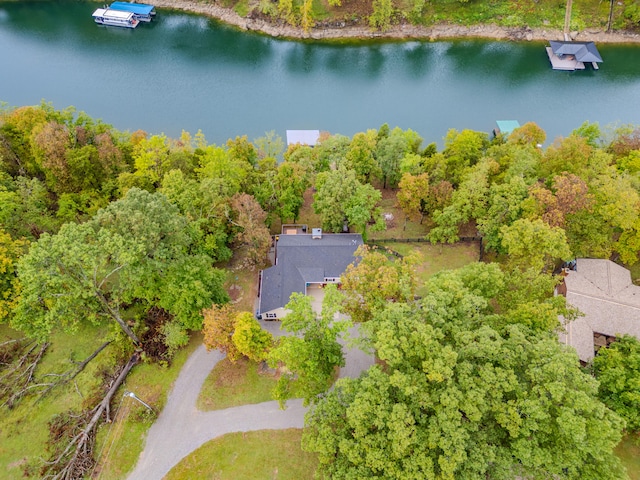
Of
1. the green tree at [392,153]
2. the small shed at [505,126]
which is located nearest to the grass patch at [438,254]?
the green tree at [392,153]

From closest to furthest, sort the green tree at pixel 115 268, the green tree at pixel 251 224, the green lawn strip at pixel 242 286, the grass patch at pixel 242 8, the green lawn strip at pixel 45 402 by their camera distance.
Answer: the green tree at pixel 115 268 → the green lawn strip at pixel 45 402 → the green tree at pixel 251 224 → the green lawn strip at pixel 242 286 → the grass patch at pixel 242 8

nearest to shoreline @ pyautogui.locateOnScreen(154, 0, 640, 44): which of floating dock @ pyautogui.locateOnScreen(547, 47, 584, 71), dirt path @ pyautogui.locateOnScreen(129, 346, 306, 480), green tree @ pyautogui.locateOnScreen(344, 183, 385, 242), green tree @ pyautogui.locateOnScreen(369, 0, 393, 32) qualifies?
green tree @ pyautogui.locateOnScreen(369, 0, 393, 32)

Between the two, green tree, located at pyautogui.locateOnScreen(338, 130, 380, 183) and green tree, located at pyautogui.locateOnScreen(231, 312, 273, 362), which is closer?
green tree, located at pyautogui.locateOnScreen(231, 312, 273, 362)

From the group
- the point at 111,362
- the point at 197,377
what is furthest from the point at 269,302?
the point at 111,362

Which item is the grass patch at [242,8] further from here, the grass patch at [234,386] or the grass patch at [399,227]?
the grass patch at [234,386]

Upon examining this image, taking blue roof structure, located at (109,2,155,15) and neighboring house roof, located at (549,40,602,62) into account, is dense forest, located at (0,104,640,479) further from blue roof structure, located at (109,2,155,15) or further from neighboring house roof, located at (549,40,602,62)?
blue roof structure, located at (109,2,155,15)

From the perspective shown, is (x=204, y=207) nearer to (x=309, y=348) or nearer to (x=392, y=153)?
(x=309, y=348)

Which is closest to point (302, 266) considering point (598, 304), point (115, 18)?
point (598, 304)
